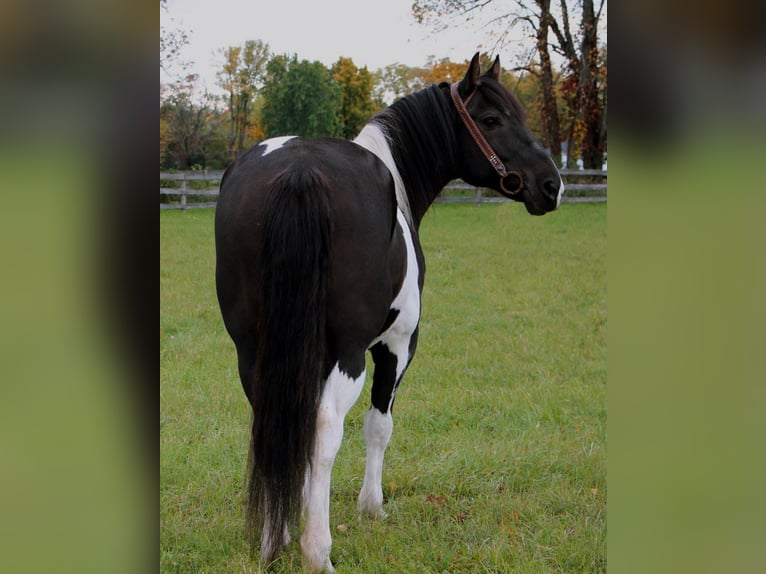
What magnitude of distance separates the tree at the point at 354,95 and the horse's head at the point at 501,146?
8.45 ft

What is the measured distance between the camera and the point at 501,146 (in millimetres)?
3287

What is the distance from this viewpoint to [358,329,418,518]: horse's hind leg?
2.98 meters

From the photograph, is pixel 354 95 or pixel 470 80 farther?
pixel 354 95

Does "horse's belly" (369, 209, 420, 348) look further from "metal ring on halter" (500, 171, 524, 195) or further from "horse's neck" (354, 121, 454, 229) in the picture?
"metal ring on halter" (500, 171, 524, 195)

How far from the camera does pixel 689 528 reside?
0.91 metres

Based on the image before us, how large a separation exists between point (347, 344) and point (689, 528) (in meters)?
1.60

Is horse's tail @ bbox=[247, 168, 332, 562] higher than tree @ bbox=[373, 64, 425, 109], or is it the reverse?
tree @ bbox=[373, 64, 425, 109]

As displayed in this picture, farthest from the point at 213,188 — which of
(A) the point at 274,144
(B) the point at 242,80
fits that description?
(A) the point at 274,144

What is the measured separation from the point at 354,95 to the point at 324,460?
4.22 metres

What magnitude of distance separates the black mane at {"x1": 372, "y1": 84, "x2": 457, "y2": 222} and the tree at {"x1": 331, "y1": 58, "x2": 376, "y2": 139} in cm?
257

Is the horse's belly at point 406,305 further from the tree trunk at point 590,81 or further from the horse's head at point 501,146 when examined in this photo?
the tree trunk at point 590,81

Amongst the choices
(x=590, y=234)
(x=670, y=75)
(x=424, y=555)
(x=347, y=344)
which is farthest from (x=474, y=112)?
(x=590, y=234)

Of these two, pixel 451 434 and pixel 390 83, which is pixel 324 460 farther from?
pixel 390 83

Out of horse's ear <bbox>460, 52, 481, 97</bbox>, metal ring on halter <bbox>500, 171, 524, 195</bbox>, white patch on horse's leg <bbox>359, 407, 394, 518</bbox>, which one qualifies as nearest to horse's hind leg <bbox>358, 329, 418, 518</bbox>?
white patch on horse's leg <bbox>359, 407, 394, 518</bbox>
